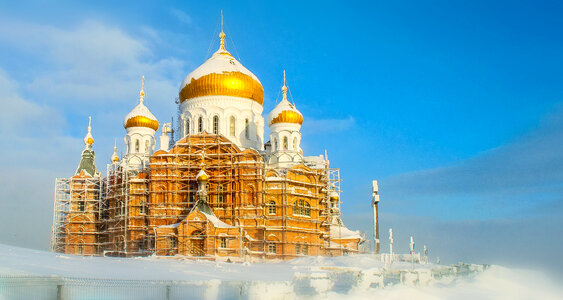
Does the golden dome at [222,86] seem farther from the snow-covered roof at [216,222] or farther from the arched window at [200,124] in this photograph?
the snow-covered roof at [216,222]

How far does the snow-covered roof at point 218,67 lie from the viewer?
4081cm

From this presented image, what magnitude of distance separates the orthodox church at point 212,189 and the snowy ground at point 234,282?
8652 millimetres

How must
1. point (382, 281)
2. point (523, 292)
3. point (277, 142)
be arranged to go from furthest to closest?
point (277, 142)
point (523, 292)
point (382, 281)

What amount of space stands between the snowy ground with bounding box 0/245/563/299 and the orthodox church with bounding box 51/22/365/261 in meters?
8.65

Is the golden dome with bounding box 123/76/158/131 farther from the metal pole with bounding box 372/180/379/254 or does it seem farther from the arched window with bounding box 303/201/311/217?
the metal pole with bounding box 372/180/379/254

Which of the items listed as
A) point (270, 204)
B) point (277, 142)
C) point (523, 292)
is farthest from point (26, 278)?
point (277, 142)

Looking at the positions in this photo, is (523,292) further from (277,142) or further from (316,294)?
(277,142)

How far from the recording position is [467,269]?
2805 cm

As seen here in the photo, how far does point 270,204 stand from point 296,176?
2499 mm

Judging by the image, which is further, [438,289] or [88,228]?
[88,228]

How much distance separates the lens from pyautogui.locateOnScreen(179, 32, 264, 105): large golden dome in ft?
133

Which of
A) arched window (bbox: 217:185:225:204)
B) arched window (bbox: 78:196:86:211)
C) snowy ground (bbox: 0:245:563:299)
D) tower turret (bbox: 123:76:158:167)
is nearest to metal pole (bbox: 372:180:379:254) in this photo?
snowy ground (bbox: 0:245:563:299)

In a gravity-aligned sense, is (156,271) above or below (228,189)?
below

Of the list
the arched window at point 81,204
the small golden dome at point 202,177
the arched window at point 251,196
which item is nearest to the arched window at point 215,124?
the arched window at point 251,196
